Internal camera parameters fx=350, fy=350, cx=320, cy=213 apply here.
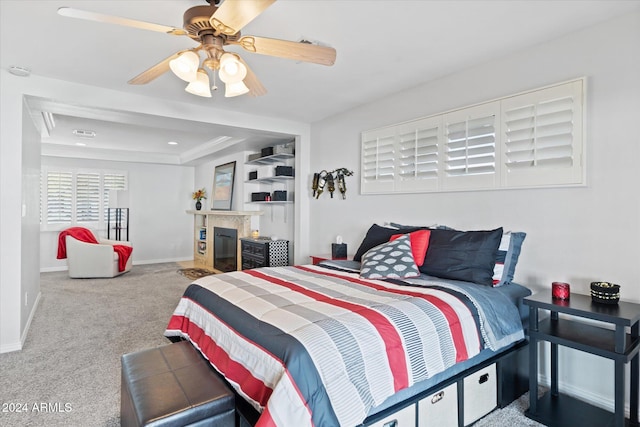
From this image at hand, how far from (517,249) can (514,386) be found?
3.00 feet

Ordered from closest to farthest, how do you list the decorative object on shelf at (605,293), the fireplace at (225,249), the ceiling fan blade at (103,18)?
the ceiling fan blade at (103,18) < the decorative object on shelf at (605,293) < the fireplace at (225,249)

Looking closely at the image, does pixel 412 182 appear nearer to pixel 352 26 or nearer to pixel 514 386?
pixel 352 26

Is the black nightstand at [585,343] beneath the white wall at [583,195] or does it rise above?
beneath

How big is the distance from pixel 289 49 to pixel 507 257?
1.99m

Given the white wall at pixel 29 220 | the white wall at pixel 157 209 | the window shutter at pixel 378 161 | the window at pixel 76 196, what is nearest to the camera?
the white wall at pixel 29 220

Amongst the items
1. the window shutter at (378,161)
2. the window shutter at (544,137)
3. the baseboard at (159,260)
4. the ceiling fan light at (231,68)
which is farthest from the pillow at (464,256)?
the baseboard at (159,260)

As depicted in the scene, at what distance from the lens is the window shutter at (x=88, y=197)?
23.4 ft

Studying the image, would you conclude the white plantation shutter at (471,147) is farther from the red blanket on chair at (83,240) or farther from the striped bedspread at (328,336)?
the red blanket on chair at (83,240)

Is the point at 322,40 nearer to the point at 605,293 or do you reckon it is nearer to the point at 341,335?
the point at 341,335

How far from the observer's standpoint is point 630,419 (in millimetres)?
2049

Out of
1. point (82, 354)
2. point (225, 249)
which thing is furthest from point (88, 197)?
point (82, 354)

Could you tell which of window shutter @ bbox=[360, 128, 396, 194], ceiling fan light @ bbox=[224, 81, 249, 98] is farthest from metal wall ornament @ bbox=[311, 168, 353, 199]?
ceiling fan light @ bbox=[224, 81, 249, 98]

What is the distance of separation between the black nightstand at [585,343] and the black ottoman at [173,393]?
70.5 inches

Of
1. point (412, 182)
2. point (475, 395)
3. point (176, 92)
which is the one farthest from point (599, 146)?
point (176, 92)
